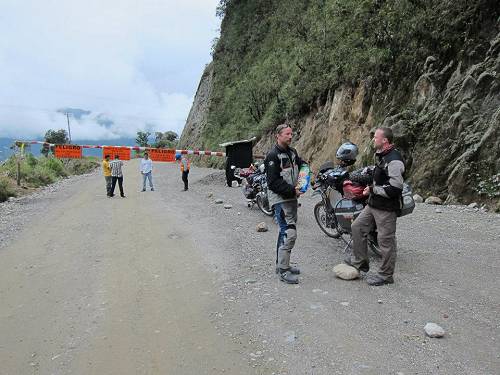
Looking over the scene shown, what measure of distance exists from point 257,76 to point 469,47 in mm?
19312

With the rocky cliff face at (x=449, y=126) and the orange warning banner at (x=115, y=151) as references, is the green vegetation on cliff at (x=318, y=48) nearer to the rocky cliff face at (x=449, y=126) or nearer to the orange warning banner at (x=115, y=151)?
the rocky cliff face at (x=449, y=126)

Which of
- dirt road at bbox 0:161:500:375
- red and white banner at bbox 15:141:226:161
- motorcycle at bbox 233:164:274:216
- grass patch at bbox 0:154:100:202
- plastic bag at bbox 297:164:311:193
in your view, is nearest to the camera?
dirt road at bbox 0:161:500:375

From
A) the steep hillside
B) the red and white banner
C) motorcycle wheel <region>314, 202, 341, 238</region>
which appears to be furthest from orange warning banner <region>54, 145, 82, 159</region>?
motorcycle wheel <region>314, 202, 341, 238</region>

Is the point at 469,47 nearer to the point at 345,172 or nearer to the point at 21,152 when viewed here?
the point at 345,172

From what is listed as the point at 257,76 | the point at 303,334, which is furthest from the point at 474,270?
the point at 257,76

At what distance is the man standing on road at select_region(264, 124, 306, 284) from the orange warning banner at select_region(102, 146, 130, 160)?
12.9 meters

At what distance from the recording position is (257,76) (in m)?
29.7

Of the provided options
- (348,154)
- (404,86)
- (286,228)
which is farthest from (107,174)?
(286,228)

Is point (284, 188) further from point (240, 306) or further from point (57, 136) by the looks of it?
point (57, 136)

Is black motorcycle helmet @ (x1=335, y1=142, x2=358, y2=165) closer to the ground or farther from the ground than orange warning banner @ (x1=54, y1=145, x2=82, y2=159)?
farther from the ground

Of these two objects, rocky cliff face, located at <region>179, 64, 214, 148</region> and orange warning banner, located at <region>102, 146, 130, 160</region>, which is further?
rocky cliff face, located at <region>179, 64, 214, 148</region>

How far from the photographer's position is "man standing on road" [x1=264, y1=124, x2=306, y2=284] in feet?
17.5

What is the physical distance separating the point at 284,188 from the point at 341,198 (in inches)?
73.2

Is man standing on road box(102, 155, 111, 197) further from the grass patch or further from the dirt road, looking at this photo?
the dirt road
